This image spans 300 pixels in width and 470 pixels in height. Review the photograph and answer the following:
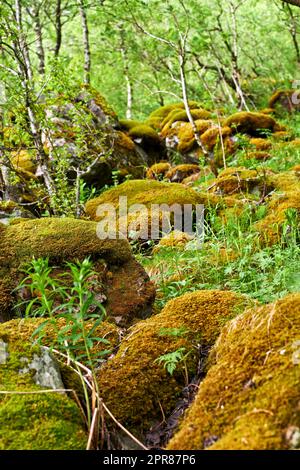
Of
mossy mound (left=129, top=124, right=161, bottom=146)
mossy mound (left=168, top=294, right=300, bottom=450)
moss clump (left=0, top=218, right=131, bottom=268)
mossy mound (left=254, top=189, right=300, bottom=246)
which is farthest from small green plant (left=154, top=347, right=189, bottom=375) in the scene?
mossy mound (left=129, top=124, right=161, bottom=146)

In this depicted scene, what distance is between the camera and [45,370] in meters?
2.04

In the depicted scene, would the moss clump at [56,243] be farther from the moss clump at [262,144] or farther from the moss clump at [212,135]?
the moss clump at [212,135]

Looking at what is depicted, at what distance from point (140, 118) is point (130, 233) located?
17998mm

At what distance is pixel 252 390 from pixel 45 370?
3.06ft

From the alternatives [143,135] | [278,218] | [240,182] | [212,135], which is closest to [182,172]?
[212,135]

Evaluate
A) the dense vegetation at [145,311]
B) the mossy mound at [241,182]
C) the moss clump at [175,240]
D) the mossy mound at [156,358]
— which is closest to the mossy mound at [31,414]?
the dense vegetation at [145,311]

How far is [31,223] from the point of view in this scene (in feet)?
13.2

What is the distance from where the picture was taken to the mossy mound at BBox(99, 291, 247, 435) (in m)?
2.12

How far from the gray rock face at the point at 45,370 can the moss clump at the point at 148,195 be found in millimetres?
4398

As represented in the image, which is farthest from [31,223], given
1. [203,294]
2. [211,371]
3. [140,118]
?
[140,118]

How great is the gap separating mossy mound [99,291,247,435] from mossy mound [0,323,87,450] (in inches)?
11.2

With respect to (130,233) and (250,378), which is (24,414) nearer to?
(250,378)

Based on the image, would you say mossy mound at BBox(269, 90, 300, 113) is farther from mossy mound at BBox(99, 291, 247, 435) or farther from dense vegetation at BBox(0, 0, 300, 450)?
mossy mound at BBox(99, 291, 247, 435)

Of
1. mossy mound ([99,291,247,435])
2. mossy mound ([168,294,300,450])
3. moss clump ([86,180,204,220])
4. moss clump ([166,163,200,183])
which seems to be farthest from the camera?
moss clump ([166,163,200,183])
